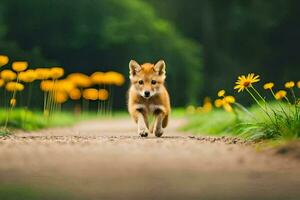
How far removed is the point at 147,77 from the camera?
9336mm

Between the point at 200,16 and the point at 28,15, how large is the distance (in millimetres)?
10177

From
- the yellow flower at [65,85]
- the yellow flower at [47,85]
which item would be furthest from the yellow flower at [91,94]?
the yellow flower at [47,85]

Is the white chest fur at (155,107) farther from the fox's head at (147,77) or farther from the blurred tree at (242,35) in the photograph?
the blurred tree at (242,35)

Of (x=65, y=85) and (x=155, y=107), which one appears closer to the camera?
(x=155, y=107)

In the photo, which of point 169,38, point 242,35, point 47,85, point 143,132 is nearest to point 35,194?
point 143,132

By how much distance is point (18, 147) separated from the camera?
7527 mm

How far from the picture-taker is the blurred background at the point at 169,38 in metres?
18.7

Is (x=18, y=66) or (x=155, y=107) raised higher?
(x=18, y=66)

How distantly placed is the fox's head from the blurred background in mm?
7747

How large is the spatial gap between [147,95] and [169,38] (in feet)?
43.2

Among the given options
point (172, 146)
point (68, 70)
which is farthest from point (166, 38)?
point (172, 146)

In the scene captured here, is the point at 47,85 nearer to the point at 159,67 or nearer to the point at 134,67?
the point at 134,67

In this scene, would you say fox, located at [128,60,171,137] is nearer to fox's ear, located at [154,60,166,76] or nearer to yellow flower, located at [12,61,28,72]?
fox's ear, located at [154,60,166,76]

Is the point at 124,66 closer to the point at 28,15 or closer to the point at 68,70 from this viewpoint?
the point at 68,70
